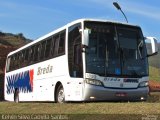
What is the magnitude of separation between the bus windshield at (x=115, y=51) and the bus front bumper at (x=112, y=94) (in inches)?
22.7

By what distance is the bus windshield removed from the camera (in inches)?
711

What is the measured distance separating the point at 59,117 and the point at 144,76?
5475mm

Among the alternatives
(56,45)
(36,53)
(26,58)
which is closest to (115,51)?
(56,45)

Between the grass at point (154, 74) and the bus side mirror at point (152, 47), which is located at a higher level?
the grass at point (154, 74)

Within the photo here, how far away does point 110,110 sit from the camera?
14.6 metres

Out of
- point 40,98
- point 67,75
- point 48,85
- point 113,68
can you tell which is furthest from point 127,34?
point 40,98

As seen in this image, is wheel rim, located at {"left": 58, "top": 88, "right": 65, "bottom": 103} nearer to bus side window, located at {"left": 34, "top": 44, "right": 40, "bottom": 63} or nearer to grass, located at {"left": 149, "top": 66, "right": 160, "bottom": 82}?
bus side window, located at {"left": 34, "top": 44, "right": 40, "bottom": 63}

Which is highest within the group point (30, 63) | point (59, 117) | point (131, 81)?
point (30, 63)

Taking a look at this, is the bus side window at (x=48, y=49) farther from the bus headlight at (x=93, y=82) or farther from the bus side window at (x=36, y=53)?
the bus headlight at (x=93, y=82)

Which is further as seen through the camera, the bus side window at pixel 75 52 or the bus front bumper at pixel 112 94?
the bus side window at pixel 75 52

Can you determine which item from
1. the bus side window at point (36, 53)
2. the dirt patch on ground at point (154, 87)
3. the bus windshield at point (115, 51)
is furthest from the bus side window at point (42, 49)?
the dirt patch on ground at point (154, 87)

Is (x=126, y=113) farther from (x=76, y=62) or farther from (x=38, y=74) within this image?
(x=38, y=74)

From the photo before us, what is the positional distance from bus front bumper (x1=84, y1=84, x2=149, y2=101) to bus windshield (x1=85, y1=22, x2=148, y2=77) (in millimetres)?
Result: 575

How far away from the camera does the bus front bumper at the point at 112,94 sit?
58.9ft
